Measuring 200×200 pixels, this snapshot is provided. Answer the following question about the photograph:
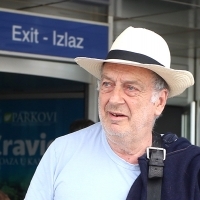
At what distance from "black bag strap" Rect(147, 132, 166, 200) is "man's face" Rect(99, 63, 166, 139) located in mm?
97

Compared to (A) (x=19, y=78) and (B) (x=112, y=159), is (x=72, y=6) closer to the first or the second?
(A) (x=19, y=78)

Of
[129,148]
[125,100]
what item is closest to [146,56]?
[125,100]

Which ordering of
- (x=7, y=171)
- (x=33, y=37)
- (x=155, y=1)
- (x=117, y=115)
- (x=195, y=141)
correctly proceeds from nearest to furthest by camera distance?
(x=117, y=115) → (x=33, y=37) → (x=155, y=1) → (x=7, y=171) → (x=195, y=141)

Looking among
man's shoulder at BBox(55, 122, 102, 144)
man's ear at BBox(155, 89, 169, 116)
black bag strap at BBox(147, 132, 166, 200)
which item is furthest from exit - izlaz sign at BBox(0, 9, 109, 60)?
black bag strap at BBox(147, 132, 166, 200)

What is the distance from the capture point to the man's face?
8.38ft

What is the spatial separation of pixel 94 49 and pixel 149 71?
339 centimetres

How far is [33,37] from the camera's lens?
5672 millimetres

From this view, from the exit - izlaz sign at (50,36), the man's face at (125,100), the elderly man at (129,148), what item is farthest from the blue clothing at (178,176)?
the exit - izlaz sign at (50,36)

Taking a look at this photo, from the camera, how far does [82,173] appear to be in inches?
103

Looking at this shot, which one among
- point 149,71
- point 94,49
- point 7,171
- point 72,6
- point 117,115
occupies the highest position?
point 72,6

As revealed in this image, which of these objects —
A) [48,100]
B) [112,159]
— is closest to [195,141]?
[48,100]

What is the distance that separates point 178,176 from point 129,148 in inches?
9.3

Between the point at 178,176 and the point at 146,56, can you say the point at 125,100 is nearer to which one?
the point at 146,56

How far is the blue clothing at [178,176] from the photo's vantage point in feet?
8.14
